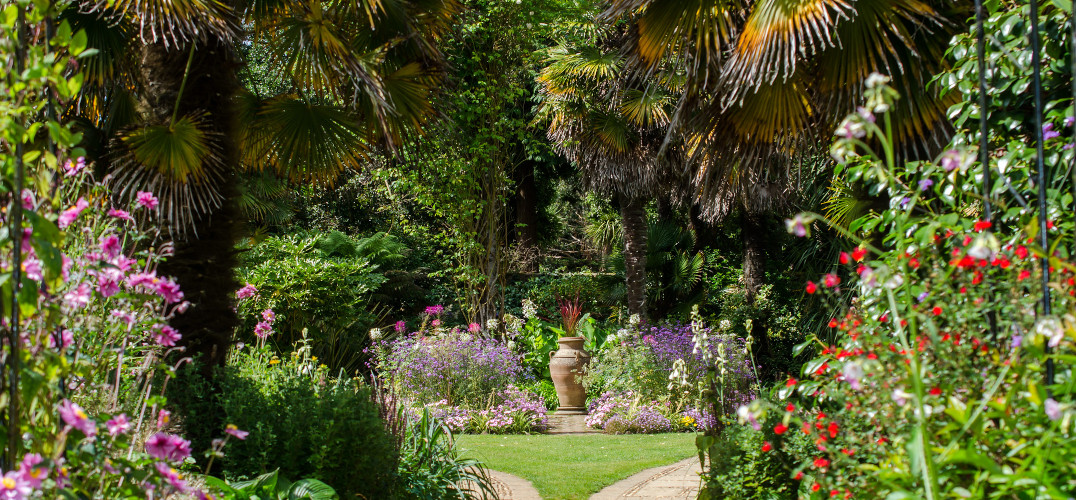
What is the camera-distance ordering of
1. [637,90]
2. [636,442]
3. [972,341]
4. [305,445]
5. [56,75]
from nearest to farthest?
[56,75]
[972,341]
[305,445]
[636,442]
[637,90]

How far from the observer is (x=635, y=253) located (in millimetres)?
11695

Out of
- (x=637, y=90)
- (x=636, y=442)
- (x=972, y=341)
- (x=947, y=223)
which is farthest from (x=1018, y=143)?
(x=637, y=90)

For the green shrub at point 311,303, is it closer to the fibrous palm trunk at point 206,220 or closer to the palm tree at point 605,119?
the palm tree at point 605,119

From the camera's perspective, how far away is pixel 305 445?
3650 millimetres

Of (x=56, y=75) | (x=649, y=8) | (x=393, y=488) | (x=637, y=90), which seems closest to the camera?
(x=56, y=75)

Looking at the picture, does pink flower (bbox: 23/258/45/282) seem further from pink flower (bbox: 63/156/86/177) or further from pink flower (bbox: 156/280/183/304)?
pink flower (bbox: 156/280/183/304)

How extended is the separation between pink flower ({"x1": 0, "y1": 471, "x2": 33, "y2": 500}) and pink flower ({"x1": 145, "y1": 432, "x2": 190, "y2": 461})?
1.04 ft

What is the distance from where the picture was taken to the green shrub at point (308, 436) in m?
3.54

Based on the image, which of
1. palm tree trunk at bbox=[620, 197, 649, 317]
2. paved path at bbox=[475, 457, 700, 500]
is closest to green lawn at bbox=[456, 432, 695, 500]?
paved path at bbox=[475, 457, 700, 500]

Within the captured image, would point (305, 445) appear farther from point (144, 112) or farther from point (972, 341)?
point (972, 341)

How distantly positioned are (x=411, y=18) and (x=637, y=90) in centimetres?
500

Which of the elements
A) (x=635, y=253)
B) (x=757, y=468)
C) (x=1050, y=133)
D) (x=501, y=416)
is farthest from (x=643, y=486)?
(x=635, y=253)

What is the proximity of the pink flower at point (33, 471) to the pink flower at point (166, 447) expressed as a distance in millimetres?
257

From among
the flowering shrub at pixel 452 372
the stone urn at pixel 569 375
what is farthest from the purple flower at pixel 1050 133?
the stone urn at pixel 569 375
